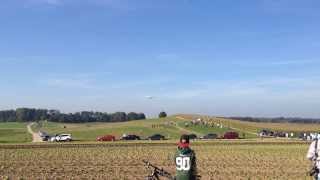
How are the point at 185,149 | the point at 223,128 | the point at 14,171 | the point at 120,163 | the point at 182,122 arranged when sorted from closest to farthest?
1. the point at 185,149
2. the point at 14,171
3. the point at 120,163
4. the point at 223,128
5. the point at 182,122

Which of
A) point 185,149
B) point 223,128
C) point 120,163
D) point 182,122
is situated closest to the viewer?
point 185,149

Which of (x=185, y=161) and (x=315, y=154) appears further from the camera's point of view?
(x=315, y=154)

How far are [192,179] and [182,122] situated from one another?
138 metres

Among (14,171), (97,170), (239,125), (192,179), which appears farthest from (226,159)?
(239,125)

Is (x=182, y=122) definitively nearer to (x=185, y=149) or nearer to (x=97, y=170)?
(x=97, y=170)

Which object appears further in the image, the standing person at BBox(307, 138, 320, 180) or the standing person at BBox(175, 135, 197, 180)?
the standing person at BBox(307, 138, 320, 180)

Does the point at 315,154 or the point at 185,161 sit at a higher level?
the point at 315,154

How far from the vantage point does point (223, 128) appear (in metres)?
135

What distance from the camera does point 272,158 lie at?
47531 millimetres

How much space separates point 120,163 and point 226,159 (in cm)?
829

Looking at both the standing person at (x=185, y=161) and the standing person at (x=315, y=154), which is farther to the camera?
the standing person at (x=315, y=154)

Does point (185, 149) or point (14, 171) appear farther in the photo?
point (14, 171)

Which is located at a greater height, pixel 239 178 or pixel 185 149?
pixel 185 149

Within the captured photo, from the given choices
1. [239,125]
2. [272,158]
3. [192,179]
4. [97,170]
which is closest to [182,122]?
[239,125]
